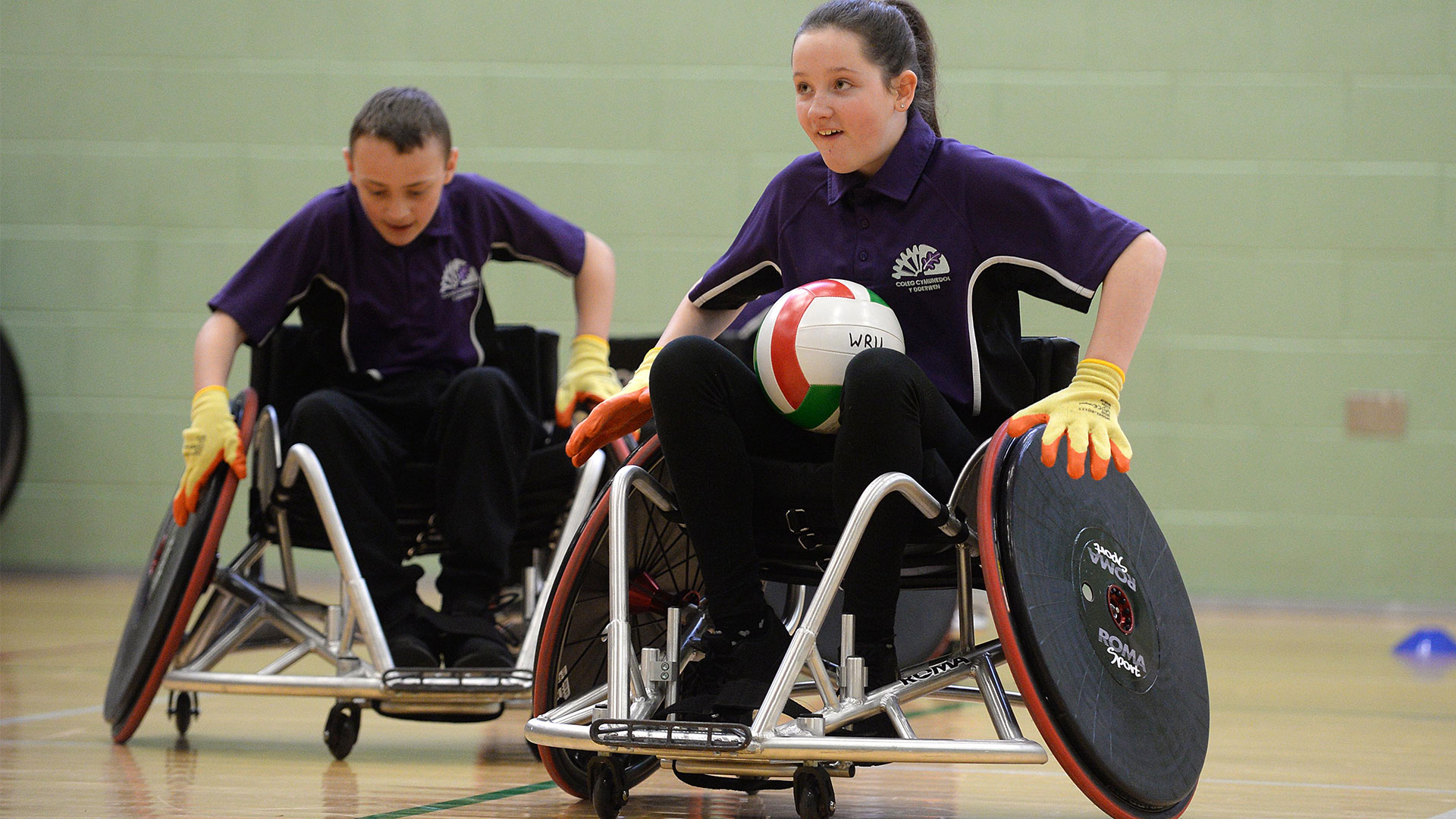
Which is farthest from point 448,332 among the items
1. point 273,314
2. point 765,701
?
point 765,701

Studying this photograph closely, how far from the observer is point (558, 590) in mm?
2100

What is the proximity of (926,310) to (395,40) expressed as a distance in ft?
13.5

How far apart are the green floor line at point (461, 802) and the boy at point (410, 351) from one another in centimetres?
32

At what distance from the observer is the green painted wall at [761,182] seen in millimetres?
5520

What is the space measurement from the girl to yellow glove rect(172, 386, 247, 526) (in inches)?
32.9

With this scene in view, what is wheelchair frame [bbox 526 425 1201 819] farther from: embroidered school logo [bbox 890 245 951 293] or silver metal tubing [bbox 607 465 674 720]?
embroidered school logo [bbox 890 245 951 293]

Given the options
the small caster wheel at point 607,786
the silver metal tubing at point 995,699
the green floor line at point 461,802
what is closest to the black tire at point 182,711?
the green floor line at point 461,802

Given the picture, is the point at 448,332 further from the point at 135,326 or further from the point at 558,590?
the point at 135,326

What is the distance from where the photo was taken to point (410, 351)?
308 centimetres

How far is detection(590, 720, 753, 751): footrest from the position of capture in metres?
1.73

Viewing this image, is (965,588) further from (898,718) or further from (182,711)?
(182,711)

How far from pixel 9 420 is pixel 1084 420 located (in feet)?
16.1

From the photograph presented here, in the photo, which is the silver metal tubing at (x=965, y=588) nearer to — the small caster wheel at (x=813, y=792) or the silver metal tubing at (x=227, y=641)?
the small caster wheel at (x=813, y=792)

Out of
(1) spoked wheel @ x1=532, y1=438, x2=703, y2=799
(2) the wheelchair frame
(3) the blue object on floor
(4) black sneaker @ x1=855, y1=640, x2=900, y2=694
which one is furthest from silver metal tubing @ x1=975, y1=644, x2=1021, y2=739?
(3) the blue object on floor
